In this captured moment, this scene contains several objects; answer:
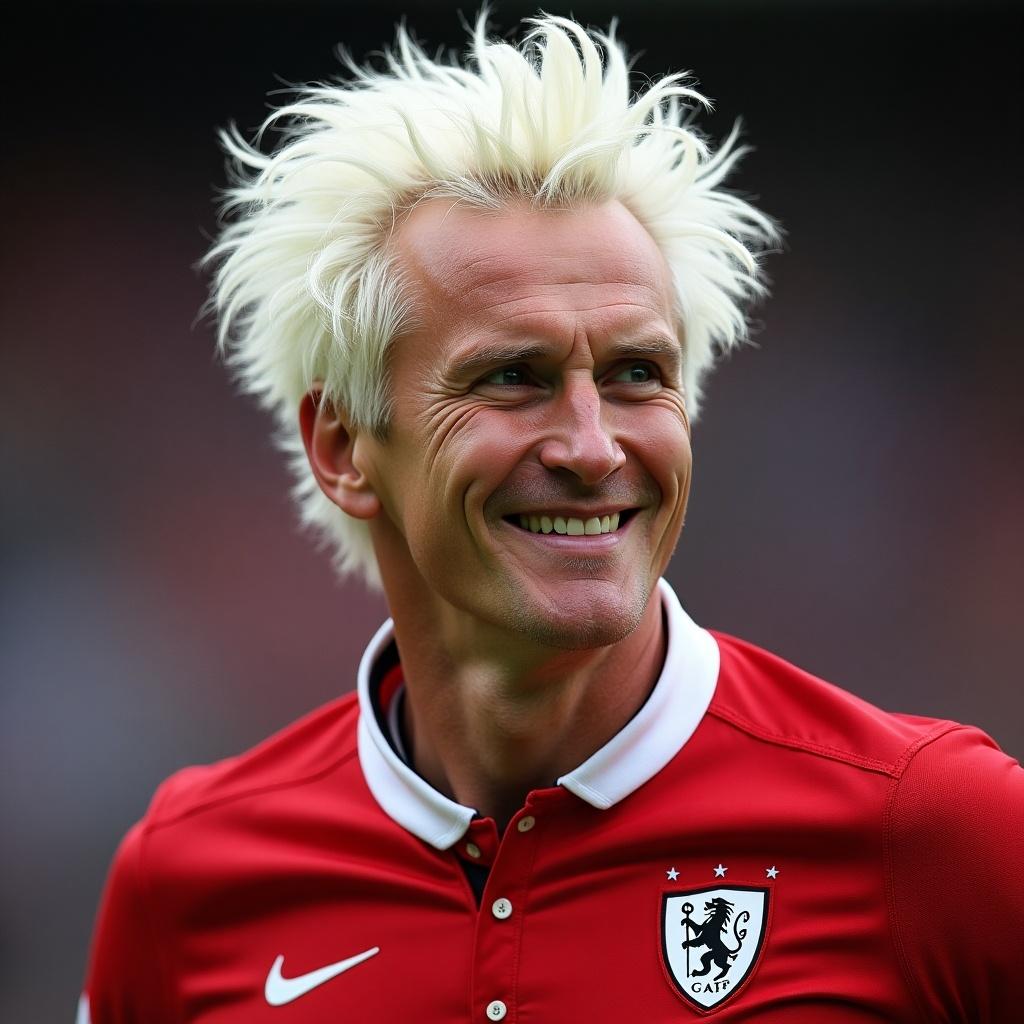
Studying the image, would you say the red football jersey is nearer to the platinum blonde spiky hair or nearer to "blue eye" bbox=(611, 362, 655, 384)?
"blue eye" bbox=(611, 362, 655, 384)

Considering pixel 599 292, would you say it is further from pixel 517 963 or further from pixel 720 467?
pixel 720 467

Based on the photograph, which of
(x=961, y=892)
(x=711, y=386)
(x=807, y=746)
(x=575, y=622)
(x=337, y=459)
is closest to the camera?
(x=961, y=892)

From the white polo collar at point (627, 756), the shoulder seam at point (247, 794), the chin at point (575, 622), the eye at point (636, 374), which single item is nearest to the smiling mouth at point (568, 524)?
the chin at point (575, 622)

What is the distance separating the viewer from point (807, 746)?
221cm

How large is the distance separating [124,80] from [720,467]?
11.6 feet

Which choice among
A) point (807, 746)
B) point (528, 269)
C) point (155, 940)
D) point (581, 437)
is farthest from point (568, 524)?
point (155, 940)

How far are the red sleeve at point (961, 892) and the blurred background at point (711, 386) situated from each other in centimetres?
485

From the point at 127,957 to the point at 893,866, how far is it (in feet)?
4.44

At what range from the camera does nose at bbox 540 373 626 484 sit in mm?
2080

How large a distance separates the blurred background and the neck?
14.4ft

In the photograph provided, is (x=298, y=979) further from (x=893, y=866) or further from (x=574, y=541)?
(x=893, y=866)

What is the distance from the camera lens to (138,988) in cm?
254

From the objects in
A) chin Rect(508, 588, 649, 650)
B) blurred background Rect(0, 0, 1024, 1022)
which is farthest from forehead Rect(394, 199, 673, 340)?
blurred background Rect(0, 0, 1024, 1022)

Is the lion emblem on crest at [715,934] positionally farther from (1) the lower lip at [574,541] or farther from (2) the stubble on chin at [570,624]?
(1) the lower lip at [574,541]
